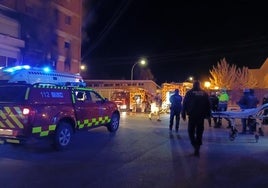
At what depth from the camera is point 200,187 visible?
6945mm

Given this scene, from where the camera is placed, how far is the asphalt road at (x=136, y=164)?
733 centimetres

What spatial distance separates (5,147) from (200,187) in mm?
6636

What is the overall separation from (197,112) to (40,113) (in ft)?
12.9

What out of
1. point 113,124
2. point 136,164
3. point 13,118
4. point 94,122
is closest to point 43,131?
point 13,118

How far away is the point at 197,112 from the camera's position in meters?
10.2

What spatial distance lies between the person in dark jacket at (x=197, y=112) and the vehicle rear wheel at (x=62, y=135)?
3511mm

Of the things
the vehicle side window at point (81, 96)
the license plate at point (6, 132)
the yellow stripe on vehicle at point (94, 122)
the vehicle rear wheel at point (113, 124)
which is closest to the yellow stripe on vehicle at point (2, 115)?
the license plate at point (6, 132)

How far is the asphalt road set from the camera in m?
7.33

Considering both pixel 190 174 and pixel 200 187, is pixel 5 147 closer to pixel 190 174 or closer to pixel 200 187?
pixel 190 174

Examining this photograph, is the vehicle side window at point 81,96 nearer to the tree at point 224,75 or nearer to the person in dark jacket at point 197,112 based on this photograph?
the person in dark jacket at point 197,112

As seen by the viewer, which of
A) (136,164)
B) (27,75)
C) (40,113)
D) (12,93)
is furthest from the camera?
(27,75)

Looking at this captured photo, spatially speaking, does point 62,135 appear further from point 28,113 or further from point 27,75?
point 27,75

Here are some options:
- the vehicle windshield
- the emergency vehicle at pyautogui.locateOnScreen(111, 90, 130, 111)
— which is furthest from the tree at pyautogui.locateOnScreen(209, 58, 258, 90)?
the vehicle windshield

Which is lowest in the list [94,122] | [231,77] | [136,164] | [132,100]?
[136,164]
